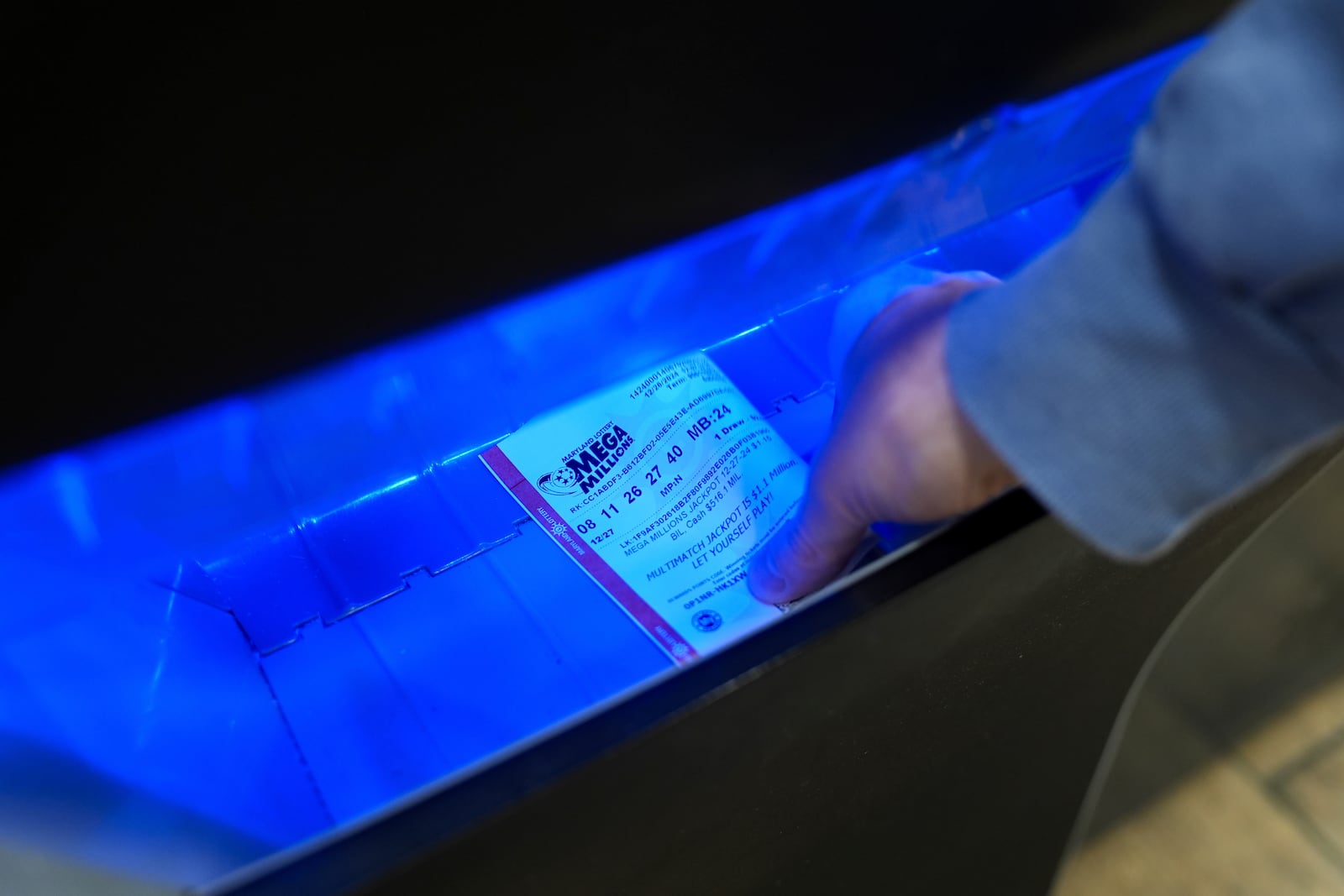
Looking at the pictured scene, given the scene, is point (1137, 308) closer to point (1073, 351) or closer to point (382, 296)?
point (1073, 351)

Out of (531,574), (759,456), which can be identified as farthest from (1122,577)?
(531,574)

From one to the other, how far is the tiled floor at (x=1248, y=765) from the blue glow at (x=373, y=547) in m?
0.62

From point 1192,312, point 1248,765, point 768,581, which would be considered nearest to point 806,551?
point 768,581

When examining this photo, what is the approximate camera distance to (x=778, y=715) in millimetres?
377

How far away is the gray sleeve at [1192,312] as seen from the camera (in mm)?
288

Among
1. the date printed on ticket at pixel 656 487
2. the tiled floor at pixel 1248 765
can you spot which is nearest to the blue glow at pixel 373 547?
the date printed on ticket at pixel 656 487

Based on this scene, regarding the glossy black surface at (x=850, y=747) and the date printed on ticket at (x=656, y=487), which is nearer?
the glossy black surface at (x=850, y=747)

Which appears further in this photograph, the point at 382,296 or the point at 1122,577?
the point at 1122,577

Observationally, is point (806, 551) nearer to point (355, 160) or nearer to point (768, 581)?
point (768, 581)

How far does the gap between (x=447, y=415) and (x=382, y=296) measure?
10 cm

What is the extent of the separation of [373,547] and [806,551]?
21cm

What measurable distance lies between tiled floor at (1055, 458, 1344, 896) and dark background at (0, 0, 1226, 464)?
2.59 feet

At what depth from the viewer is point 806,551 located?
44 cm

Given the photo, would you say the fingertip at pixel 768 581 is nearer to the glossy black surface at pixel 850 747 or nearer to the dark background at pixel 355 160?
the glossy black surface at pixel 850 747
